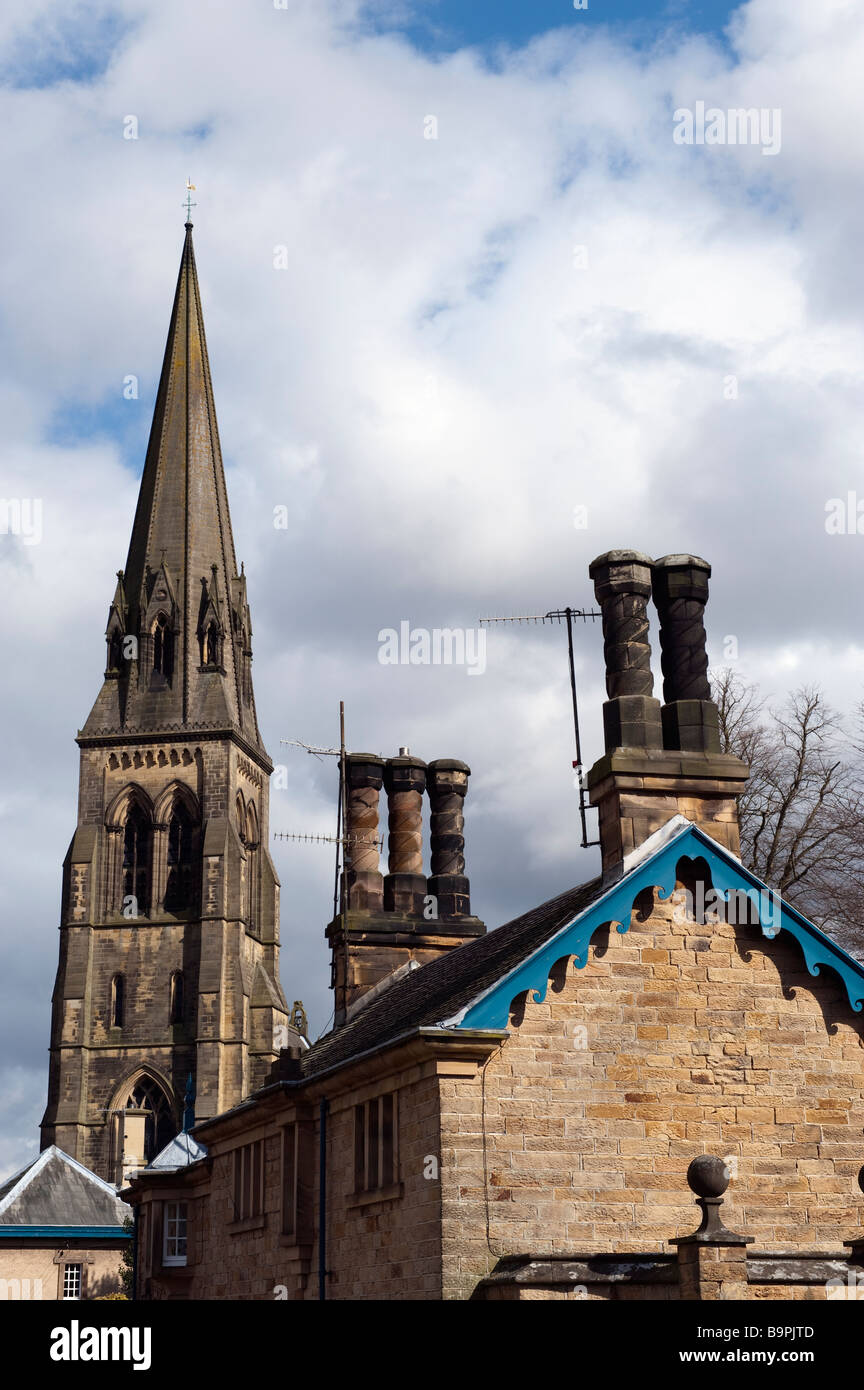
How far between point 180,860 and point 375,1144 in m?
62.9

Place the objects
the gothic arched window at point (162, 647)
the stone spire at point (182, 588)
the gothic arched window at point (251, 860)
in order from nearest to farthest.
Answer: the gothic arched window at point (251, 860) < the stone spire at point (182, 588) < the gothic arched window at point (162, 647)

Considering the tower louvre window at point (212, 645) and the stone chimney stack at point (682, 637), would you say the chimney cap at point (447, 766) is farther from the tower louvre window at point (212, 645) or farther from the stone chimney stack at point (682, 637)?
the tower louvre window at point (212, 645)

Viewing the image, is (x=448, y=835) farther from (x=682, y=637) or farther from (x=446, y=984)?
(x=682, y=637)

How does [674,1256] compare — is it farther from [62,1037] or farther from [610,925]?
[62,1037]

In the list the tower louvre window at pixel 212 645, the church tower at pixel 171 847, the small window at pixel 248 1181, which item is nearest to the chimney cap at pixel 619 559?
the small window at pixel 248 1181

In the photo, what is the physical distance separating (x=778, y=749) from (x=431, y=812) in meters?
9.73

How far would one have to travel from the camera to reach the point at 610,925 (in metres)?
15.4

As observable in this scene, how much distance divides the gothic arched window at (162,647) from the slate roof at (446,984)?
61.0 meters

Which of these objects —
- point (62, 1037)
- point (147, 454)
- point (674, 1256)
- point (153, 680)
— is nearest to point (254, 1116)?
point (674, 1256)

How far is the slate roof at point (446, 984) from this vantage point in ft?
52.8

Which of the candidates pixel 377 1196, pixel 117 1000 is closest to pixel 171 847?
pixel 117 1000

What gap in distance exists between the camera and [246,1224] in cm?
1991

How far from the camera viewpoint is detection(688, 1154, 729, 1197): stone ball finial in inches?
483

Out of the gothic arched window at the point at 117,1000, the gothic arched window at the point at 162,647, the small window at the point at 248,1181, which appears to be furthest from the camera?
the gothic arched window at the point at 162,647
